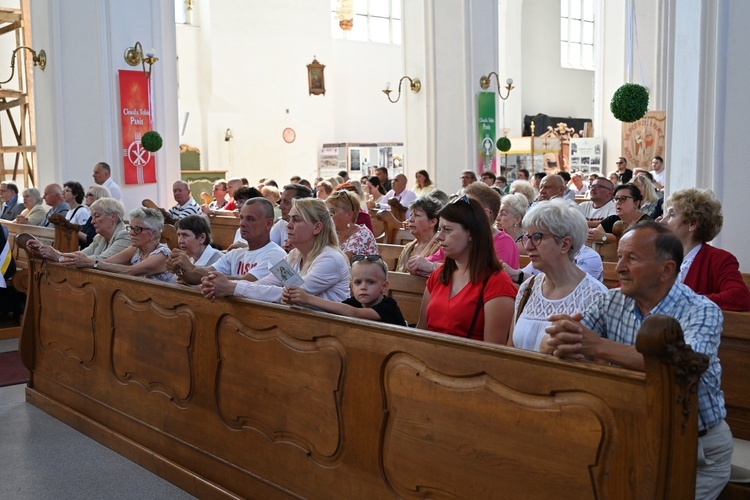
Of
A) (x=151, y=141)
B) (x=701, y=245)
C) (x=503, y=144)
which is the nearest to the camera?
(x=701, y=245)

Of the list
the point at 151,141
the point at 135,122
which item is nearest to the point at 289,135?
the point at 135,122

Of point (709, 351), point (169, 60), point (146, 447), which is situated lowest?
point (146, 447)

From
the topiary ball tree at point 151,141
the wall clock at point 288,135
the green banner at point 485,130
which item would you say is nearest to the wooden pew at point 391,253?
the topiary ball tree at point 151,141

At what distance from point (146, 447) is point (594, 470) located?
301 cm

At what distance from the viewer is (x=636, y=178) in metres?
8.76

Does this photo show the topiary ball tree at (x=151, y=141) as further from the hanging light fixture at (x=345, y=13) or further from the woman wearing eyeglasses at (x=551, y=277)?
→ the hanging light fixture at (x=345, y=13)

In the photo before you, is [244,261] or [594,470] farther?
[244,261]

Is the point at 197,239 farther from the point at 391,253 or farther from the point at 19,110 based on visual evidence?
the point at 19,110

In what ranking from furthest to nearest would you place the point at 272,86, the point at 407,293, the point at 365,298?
the point at 272,86
the point at 407,293
the point at 365,298

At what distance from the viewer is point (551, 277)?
11.0 feet

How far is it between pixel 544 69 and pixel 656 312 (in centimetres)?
2695

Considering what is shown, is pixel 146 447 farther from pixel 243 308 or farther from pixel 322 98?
pixel 322 98

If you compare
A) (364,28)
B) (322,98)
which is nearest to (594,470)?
(322,98)

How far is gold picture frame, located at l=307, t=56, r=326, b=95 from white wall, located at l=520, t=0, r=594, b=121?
7.01 metres
